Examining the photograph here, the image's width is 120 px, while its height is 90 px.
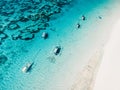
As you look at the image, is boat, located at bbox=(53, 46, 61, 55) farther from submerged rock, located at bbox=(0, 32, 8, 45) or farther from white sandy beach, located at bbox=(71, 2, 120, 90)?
submerged rock, located at bbox=(0, 32, 8, 45)

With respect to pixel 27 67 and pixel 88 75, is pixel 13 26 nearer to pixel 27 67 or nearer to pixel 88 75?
pixel 27 67

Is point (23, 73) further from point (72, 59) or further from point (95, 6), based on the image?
point (95, 6)

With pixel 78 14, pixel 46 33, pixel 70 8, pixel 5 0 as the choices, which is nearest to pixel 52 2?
pixel 70 8

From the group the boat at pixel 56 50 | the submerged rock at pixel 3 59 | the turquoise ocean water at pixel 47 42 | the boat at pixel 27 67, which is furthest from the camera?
the boat at pixel 56 50

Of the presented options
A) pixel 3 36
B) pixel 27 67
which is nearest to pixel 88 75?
pixel 27 67

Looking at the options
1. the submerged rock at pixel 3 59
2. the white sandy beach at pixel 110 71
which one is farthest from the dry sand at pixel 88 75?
the submerged rock at pixel 3 59

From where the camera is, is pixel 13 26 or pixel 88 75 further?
pixel 13 26

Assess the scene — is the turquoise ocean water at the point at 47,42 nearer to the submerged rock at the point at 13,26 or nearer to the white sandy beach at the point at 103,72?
the submerged rock at the point at 13,26

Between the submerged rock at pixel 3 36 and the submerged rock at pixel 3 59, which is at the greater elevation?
the submerged rock at pixel 3 36

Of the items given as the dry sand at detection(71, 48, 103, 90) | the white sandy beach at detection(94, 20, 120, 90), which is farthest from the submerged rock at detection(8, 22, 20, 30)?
the white sandy beach at detection(94, 20, 120, 90)
